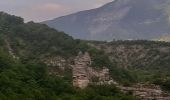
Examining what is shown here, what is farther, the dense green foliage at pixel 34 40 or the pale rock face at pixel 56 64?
the dense green foliage at pixel 34 40

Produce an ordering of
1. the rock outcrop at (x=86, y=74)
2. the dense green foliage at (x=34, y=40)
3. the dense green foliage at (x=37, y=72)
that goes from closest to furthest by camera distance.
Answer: the dense green foliage at (x=37, y=72), the rock outcrop at (x=86, y=74), the dense green foliage at (x=34, y=40)

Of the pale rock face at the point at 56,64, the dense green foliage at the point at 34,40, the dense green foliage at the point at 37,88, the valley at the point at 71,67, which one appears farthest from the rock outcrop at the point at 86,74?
the dense green foliage at the point at 34,40

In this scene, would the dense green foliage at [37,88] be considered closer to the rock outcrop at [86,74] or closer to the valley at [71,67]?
the valley at [71,67]

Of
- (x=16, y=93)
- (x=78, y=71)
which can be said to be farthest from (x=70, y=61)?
(x=16, y=93)

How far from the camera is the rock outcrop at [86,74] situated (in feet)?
291

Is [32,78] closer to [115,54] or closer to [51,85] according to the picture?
[51,85]

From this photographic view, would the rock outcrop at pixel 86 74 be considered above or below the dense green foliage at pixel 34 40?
below

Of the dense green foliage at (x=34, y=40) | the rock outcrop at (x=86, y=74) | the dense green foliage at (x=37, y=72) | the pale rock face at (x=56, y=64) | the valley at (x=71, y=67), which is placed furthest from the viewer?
the dense green foliage at (x=34, y=40)

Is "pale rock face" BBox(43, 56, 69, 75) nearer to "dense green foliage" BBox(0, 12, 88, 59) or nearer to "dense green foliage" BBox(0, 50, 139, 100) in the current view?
"dense green foliage" BBox(0, 12, 88, 59)

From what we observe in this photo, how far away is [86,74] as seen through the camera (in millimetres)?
94688

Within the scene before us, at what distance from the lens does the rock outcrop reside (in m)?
88.6

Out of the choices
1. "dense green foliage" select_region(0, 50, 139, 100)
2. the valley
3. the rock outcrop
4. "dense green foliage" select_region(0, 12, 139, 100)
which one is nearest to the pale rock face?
the valley

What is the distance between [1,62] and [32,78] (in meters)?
7.37

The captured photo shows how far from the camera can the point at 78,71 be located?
3772 inches
